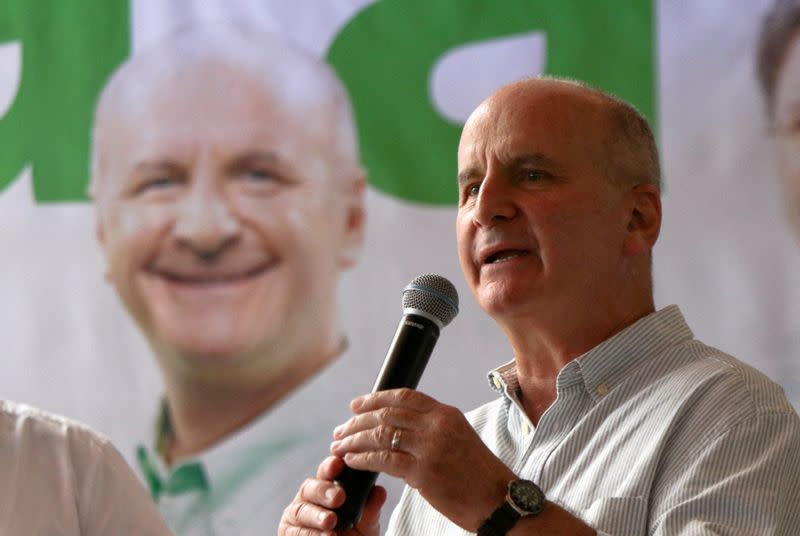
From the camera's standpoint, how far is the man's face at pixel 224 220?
353 centimetres

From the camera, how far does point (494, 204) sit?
1870 millimetres

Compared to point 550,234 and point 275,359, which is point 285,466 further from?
point 550,234

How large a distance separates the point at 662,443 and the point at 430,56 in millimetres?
2089

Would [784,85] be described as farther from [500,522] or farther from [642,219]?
[500,522]

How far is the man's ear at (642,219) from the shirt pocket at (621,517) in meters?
0.52

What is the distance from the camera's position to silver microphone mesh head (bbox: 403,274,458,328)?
1.71 meters

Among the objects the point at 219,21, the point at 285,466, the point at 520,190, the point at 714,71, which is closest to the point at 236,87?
the point at 219,21

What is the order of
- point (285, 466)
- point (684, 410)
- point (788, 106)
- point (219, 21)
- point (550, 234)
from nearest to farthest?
point (684, 410) < point (550, 234) < point (788, 106) < point (285, 466) < point (219, 21)

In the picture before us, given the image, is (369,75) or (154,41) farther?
(154,41)

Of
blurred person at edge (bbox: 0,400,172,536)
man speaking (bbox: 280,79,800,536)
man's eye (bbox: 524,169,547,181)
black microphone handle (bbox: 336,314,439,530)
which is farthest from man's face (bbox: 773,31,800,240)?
blurred person at edge (bbox: 0,400,172,536)

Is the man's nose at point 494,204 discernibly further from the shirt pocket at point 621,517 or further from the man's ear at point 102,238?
the man's ear at point 102,238

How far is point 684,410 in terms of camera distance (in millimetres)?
1661

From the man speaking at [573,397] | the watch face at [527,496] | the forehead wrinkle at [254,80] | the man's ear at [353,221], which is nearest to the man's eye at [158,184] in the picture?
the forehead wrinkle at [254,80]

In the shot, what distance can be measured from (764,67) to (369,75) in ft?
4.06
